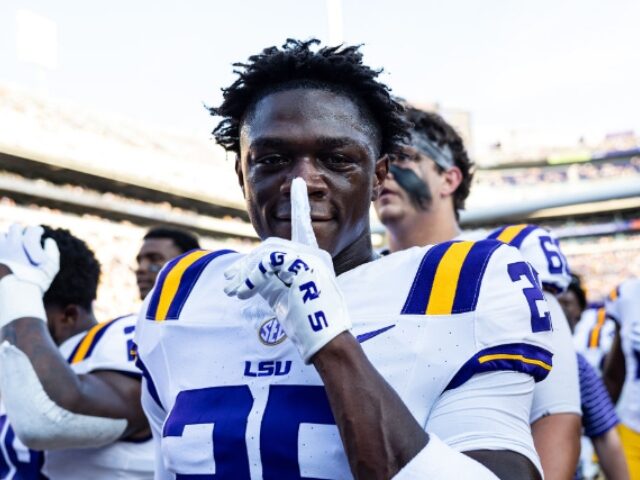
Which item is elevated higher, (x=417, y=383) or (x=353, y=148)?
(x=353, y=148)

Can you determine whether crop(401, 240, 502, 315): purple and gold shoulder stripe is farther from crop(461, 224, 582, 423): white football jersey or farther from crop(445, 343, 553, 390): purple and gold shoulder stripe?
crop(461, 224, 582, 423): white football jersey

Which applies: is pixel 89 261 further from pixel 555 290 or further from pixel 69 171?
pixel 69 171

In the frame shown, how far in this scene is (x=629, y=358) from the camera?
3812 mm

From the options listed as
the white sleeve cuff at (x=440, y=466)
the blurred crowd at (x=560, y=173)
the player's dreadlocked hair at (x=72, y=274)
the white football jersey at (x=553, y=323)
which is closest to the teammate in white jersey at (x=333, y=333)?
the white sleeve cuff at (x=440, y=466)

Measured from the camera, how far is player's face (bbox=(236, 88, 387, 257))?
146 centimetres

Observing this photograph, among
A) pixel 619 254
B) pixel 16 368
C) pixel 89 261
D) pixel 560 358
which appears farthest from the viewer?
pixel 619 254

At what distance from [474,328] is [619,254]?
2189cm

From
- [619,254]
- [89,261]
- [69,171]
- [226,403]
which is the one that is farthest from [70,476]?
[619,254]

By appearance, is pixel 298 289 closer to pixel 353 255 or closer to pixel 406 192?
pixel 353 255

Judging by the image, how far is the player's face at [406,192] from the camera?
2508 mm

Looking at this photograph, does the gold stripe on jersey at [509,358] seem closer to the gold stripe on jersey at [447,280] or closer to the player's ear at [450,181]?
the gold stripe on jersey at [447,280]

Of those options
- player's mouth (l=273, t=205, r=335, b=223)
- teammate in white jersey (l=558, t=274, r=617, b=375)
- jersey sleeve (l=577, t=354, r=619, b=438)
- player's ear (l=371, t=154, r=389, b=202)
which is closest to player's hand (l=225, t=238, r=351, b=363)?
player's mouth (l=273, t=205, r=335, b=223)

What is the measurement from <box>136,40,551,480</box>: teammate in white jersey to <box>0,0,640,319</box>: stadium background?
5.90 metres

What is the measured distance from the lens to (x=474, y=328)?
1322mm
